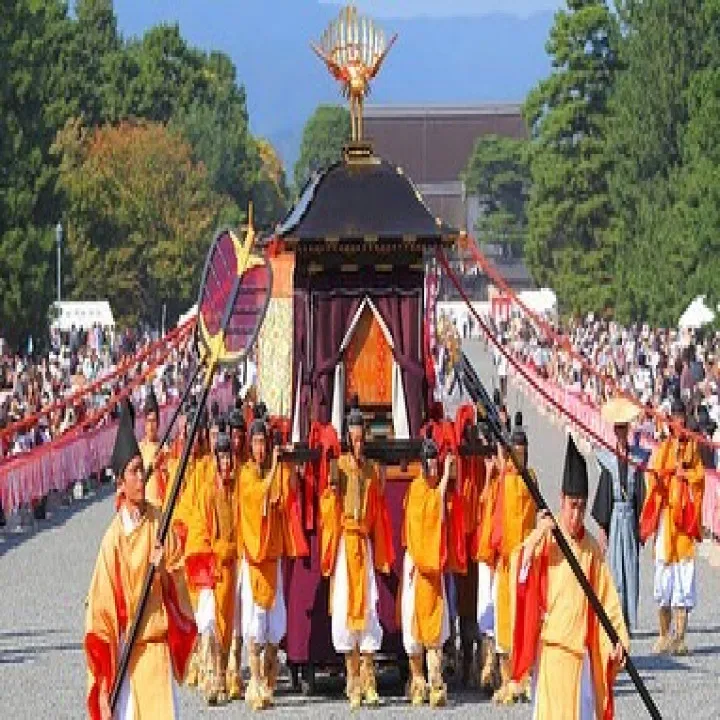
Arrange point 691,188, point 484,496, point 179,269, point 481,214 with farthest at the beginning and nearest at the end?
point 481,214, point 179,269, point 691,188, point 484,496

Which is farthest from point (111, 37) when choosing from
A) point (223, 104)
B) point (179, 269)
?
point (179, 269)

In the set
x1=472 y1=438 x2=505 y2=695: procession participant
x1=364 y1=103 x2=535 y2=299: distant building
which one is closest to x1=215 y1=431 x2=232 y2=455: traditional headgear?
x1=472 y1=438 x2=505 y2=695: procession participant

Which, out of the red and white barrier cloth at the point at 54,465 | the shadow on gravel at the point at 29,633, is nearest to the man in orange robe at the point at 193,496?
the shadow on gravel at the point at 29,633

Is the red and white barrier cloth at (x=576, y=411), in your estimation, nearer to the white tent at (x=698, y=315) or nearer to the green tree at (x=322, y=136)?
the white tent at (x=698, y=315)

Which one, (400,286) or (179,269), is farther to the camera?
(179,269)

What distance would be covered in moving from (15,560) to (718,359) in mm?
19433

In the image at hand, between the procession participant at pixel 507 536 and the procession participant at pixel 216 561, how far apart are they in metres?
1.67

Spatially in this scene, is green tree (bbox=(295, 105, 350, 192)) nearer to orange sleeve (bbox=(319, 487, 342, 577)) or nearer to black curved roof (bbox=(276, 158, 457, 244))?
black curved roof (bbox=(276, 158, 457, 244))

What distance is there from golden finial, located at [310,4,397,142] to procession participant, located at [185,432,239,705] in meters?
Result: 3.05

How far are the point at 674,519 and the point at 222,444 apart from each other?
3.91 meters

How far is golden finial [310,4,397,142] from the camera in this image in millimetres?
19848

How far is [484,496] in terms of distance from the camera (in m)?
18.1

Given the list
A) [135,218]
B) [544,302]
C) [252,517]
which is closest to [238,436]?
[252,517]

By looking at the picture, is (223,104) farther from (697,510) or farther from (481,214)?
(697,510)
